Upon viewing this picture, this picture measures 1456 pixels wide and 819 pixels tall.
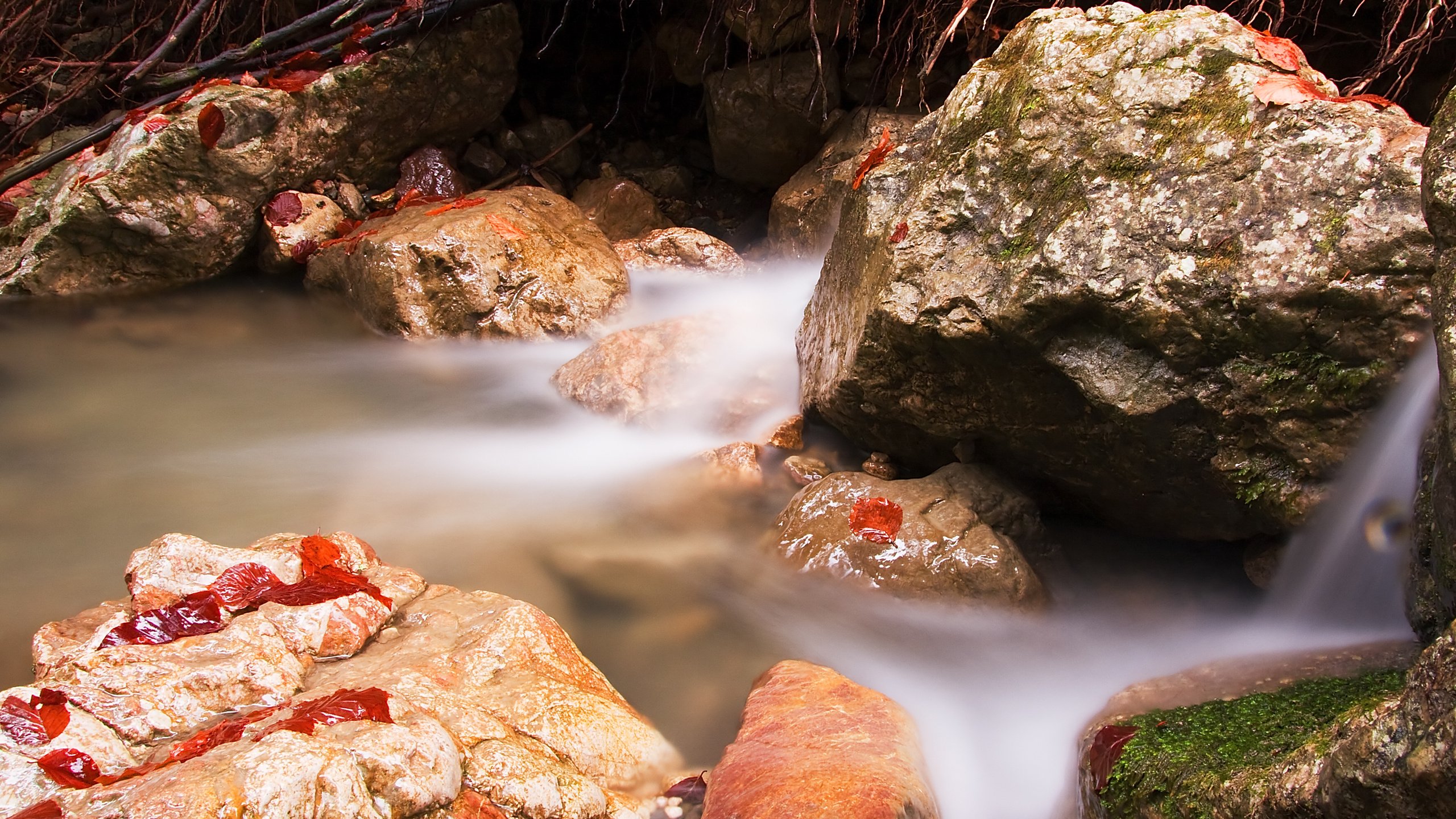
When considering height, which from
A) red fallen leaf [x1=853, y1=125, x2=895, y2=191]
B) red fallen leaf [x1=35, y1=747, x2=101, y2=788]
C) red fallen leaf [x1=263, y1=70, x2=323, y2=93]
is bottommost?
red fallen leaf [x1=35, y1=747, x2=101, y2=788]

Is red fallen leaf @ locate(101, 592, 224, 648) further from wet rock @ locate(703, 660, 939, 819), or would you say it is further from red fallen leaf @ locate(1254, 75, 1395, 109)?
red fallen leaf @ locate(1254, 75, 1395, 109)

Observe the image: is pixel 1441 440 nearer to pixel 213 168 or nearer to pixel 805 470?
pixel 805 470

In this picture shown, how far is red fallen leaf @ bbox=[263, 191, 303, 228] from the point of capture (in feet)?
24.9

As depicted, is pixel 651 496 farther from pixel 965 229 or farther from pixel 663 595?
pixel 965 229

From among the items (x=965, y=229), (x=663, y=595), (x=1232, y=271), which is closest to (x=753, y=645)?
(x=663, y=595)

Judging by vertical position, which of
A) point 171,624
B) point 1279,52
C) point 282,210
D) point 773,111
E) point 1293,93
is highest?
point 1279,52

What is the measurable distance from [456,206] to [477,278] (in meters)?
0.93

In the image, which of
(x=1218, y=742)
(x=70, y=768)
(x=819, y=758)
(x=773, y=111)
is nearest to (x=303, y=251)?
(x=773, y=111)

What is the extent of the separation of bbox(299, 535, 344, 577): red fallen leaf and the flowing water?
0.69 metres

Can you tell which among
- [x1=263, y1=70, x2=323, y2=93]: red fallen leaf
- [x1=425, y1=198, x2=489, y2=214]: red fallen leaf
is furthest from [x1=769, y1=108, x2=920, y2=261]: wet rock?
[x1=263, y1=70, x2=323, y2=93]: red fallen leaf

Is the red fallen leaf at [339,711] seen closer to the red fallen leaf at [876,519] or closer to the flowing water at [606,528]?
the flowing water at [606,528]

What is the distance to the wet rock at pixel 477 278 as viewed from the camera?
6.71m

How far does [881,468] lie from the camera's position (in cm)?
458

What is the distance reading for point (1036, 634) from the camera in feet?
12.2
